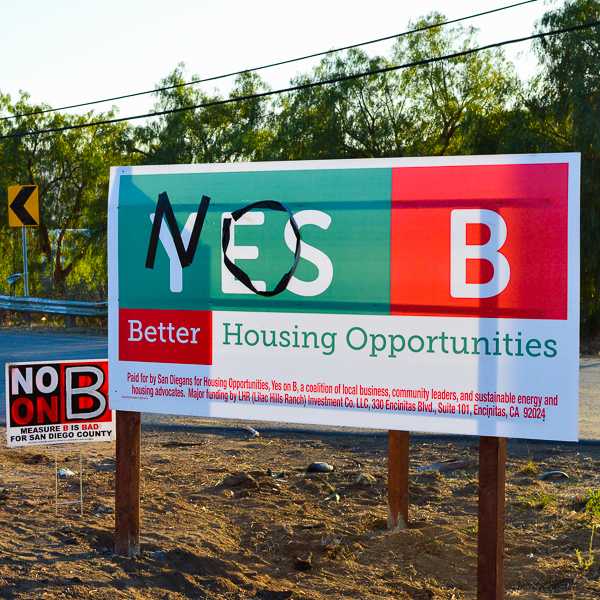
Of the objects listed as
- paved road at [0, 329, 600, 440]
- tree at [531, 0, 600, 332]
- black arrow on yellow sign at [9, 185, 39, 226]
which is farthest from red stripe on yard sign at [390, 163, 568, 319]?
black arrow on yellow sign at [9, 185, 39, 226]

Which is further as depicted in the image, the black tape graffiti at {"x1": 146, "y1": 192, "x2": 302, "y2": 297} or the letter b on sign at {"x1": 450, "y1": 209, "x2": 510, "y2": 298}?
the black tape graffiti at {"x1": 146, "y1": 192, "x2": 302, "y2": 297}

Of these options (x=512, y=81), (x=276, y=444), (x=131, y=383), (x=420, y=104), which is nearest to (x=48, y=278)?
(x=420, y=104)

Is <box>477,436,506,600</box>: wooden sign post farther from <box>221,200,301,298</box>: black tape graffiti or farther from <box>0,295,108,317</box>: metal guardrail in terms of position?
<box>0,295,108,317</box>: metal guardrail

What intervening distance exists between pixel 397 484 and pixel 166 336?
6.04 feet

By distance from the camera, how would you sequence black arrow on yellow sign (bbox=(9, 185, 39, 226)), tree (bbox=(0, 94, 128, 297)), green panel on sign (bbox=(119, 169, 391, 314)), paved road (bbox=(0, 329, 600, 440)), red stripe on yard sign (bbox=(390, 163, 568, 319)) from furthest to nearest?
tree (bbox=(0, 94, 128, 297))
black arrow on yellow sign (bbox=(9, 185, 39, 226))
paved road (bbox=(0, 329, 600, 440))
green panel on sign (bbox=(119, 169, 391, 314))
red stripe on yard sign (bbox=(390, 163, 568, 319))

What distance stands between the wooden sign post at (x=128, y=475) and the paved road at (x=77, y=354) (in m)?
4.88

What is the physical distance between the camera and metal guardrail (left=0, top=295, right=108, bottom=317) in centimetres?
2362

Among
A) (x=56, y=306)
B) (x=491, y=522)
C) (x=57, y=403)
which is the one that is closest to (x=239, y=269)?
(x=57, y=403)

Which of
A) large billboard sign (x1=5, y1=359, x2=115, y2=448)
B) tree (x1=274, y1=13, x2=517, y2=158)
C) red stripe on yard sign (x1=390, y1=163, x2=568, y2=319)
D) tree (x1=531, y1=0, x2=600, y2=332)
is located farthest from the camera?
tree (x1=274, y1=13, x2=517, y2=158)

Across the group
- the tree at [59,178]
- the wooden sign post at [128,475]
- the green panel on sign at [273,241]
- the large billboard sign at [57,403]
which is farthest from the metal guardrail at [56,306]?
the green panel on sign at [273,241]

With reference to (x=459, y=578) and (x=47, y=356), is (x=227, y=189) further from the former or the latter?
(x=47, y=356)

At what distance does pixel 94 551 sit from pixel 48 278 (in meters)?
29.9

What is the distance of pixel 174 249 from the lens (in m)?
5.64

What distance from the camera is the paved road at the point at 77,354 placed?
11.1 metres
